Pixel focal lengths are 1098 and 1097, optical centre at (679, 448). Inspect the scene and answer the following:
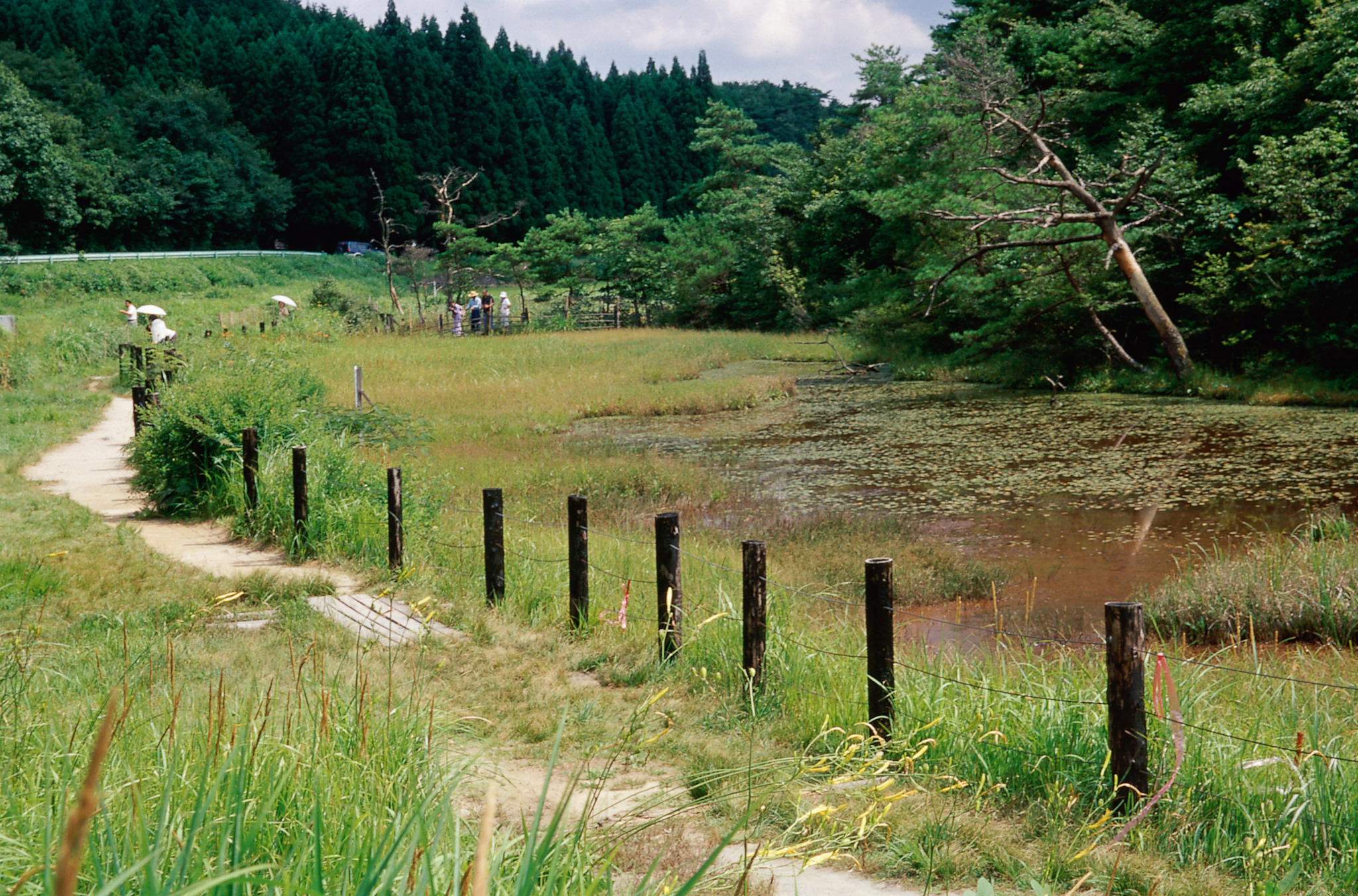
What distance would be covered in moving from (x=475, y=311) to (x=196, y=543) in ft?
82.5

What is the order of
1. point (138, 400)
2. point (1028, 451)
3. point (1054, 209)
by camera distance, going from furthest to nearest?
point (1054, 209) → point (1028, 451) → point (138, 400)

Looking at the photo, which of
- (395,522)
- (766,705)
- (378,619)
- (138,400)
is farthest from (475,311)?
(766,705)

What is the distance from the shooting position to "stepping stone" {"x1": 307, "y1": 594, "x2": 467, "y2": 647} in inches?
211

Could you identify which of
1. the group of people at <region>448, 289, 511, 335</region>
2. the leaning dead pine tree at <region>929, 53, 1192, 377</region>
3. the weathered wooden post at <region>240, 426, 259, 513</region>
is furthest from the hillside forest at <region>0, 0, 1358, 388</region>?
the weathered wooden post at <region>240, 426, 259, 513</region>

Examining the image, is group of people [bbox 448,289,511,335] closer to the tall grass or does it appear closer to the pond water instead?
the pond water

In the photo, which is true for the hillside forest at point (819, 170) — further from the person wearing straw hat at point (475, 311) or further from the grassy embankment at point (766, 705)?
the grassy embankment at point (766, 705)

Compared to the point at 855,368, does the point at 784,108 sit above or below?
above

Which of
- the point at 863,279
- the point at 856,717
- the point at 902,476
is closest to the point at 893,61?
the point at 863,279

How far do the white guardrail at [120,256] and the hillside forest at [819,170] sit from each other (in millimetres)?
3776

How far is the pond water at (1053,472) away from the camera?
26.9 feet

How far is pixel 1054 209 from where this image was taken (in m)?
17.7

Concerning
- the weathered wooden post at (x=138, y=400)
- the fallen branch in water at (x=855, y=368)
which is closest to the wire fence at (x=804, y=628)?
the weathered wooden post at (x=138, y=400)

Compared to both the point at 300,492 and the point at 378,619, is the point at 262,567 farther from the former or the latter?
the point at 378,619

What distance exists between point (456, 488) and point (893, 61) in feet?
100
